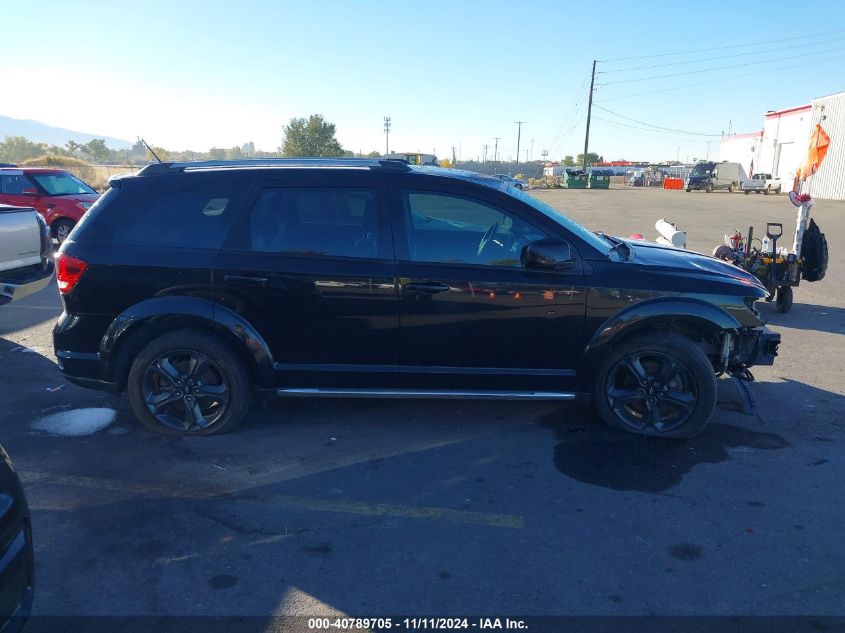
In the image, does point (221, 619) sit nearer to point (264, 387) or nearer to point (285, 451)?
point (285, 451)

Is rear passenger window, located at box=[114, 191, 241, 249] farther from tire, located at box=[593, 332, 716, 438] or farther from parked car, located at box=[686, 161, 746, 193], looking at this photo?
parked car, located at box=[686, 161, 746, 193]

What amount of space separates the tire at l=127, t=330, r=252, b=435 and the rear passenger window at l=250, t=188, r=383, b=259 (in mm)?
803

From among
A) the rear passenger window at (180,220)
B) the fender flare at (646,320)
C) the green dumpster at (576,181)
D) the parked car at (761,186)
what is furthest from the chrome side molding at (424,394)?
the green dumpster at (576,181)

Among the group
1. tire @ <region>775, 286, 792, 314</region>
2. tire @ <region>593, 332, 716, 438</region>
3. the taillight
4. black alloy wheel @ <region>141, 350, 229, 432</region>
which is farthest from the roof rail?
tire @ <region>775, 286, 792, 314</region>

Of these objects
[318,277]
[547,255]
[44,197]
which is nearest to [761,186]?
[44,197]

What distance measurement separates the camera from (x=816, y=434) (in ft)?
15.4

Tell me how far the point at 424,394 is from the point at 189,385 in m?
1.65

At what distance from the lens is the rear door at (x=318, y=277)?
4383mm

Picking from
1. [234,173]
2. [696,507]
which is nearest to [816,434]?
[696,507]

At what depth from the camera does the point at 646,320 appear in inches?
173

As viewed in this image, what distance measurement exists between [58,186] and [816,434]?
14941 mm

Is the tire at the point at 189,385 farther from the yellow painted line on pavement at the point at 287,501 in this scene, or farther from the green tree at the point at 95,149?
the green tree at the point at 95,149

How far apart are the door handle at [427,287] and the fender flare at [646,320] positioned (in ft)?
3.55

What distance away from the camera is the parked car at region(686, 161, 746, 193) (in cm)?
5294
